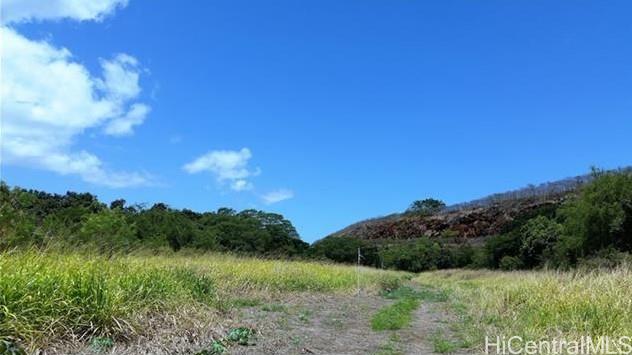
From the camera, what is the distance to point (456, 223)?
383 ft

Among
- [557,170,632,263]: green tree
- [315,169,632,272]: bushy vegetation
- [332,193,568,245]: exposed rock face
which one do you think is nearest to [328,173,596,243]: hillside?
[332,193,568,245]: exposed rock face

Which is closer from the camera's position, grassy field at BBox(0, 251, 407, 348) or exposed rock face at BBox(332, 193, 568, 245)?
grassy field at BBox(0, 251, 407, 348)

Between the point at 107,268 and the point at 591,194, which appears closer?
the point at 107,268

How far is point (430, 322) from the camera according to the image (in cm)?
1339

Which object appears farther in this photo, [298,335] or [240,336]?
[298,335]

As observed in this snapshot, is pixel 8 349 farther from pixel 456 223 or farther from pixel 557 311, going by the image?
pixel 456 223

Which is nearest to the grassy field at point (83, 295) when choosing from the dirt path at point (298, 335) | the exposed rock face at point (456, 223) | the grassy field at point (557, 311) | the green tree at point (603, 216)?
the dirt path at point (298, 335)

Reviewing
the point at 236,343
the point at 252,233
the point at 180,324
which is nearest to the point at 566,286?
the point at 236,343

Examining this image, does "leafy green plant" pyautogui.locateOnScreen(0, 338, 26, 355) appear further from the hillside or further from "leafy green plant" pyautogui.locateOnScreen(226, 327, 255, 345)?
the hillside

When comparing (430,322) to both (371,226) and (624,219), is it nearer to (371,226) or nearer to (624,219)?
(624,219)

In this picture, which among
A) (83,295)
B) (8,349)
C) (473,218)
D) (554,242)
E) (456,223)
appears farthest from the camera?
(456,223)

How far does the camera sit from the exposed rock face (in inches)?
4097

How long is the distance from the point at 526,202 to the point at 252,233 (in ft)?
235

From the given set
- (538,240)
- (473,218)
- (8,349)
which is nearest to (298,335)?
(8,349)
